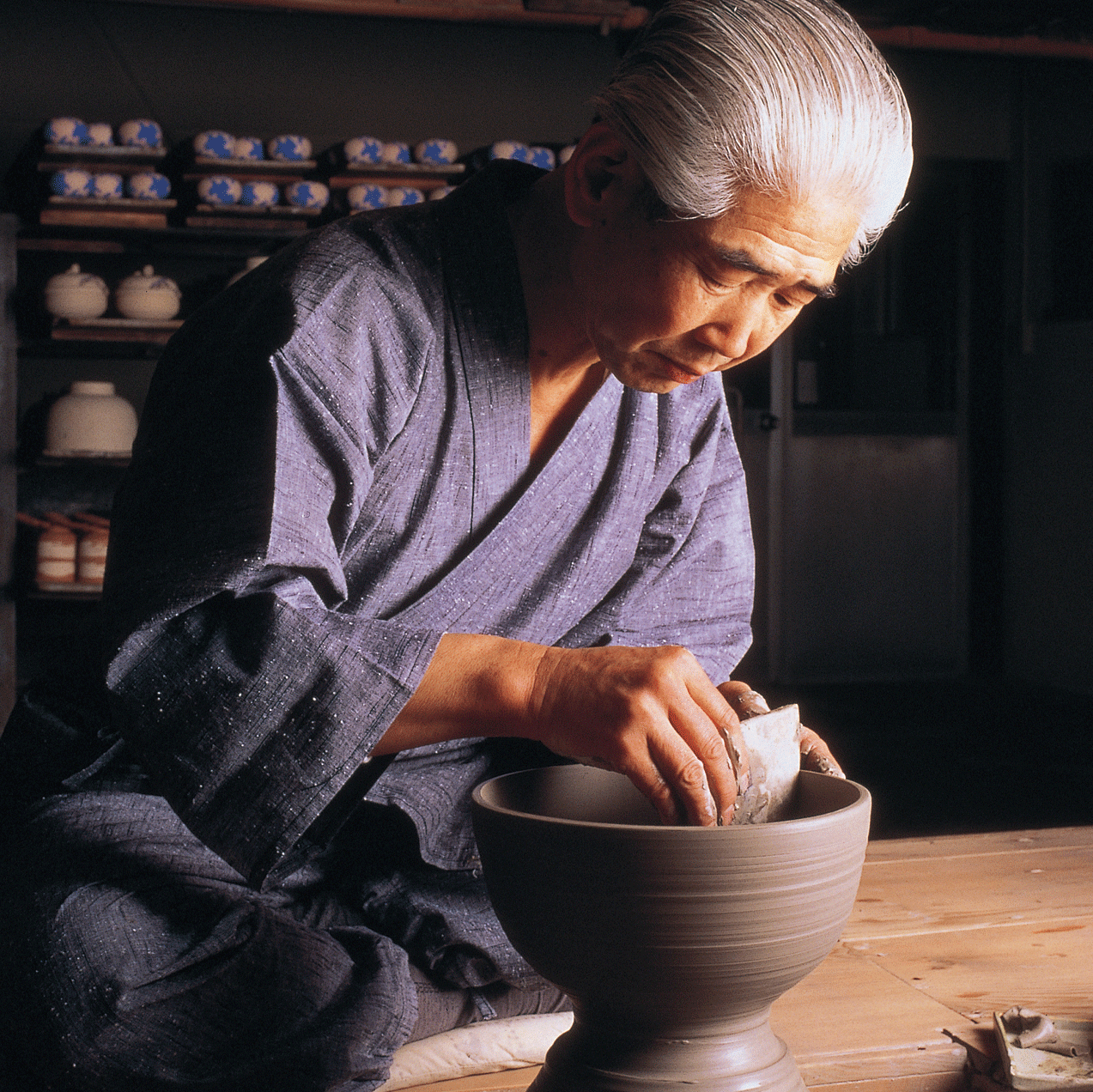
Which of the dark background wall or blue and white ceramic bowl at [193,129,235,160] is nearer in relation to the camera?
blue and white ceramic bowl at [193,129,235,160]

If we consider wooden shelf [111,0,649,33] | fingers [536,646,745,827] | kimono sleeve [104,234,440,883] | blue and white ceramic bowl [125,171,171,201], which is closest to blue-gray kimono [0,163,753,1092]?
kimono sleeve [104,234,440,883]

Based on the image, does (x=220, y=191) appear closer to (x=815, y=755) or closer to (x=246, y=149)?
(x=246, y=149)

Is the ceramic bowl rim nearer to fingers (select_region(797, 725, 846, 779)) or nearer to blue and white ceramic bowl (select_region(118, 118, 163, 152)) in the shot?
fingers (select_region(797, 725, 846, 779))

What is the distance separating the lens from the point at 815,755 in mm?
1136

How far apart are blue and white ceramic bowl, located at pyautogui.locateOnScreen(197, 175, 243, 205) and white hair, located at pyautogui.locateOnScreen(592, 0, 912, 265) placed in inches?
130

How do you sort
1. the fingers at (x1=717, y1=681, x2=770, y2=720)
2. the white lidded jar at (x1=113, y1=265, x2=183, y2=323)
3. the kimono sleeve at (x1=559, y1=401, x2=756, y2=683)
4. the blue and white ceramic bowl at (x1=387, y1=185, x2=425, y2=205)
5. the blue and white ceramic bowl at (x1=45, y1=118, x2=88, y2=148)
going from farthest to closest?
the blue and white ceramic bowl at (x1=387, y1=185, x2=425, y2=205)
the white lidded jar at (x1=113, y1=265, x2=183, y2=323)
the blue and white ceramic bowl at (x1=45, y1=118, x2=88, y2=148)
the kimono sleeve at (x1=559, y1=401, x2=756, y2=683)
the fingers at (x1=717, y1=681, x2=770, y2=720)

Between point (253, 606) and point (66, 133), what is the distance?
3.51 metres

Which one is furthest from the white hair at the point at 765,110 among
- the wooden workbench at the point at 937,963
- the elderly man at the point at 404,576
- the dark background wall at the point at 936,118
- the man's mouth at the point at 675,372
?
Result: the dark background wall at the point at 936,118

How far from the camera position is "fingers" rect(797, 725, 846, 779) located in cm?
112

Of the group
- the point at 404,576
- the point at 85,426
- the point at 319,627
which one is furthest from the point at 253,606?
the point at 85,426

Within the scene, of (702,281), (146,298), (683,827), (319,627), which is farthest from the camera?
(146,298)

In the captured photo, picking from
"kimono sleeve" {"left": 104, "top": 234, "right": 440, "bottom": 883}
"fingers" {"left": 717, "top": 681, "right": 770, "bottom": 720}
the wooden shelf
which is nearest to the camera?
"kimono sleeve" {"left": 104, "top": 234, "right": 440, "bottom": 883}

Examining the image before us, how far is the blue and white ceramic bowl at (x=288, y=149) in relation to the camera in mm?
4176

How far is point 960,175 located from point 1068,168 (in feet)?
1.59
